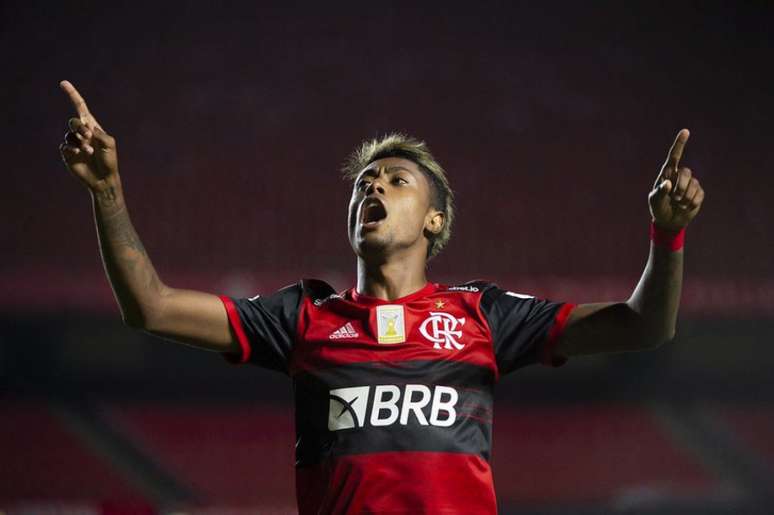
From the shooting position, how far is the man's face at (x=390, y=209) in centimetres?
176

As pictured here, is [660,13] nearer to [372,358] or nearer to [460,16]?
[460,16]

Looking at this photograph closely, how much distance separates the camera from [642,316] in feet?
5.13

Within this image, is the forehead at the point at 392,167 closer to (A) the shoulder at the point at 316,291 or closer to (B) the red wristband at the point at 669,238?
(A) the shoulder at the point at 316,291

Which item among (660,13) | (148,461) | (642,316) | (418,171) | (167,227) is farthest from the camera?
(660,13)

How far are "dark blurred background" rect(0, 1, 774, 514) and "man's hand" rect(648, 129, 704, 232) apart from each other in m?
1.81

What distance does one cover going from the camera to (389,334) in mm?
1648

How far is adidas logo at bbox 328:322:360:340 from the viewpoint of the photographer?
1.65 meters

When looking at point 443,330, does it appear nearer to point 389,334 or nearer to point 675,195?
point 389,334

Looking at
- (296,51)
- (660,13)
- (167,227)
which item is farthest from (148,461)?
(660,13)

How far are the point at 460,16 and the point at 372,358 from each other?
7.50 ft

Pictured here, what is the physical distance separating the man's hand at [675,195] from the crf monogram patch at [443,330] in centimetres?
41

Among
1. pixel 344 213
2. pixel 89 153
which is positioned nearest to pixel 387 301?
pixel 89 153

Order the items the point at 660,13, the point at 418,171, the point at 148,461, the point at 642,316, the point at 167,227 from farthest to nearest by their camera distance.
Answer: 1. the point at 660,13
2. the point at 167,227
3. the point at 148,461
4. the point at 418,171
5. the point at 642,316

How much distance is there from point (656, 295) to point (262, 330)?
701 millimetres
